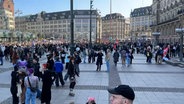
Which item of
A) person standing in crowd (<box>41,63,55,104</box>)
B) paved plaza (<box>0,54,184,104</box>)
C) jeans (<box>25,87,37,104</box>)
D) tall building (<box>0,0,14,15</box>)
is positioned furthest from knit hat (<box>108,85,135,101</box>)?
tall building (<box>0,0,14,15</box>)

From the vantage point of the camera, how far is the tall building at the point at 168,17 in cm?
5734

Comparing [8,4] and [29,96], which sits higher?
[8,4]

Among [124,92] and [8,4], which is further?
[8,4]

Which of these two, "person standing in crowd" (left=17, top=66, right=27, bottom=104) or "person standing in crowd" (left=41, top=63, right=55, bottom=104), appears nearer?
"person standing in crowd" (left=17, top=66, right=27, bottom=104)

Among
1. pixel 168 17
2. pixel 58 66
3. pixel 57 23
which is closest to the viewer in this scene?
pixel 58 66

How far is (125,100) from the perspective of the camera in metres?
2.94

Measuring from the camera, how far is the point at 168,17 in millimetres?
72188

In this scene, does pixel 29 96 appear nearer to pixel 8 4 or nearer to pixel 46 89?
pixel 46 89

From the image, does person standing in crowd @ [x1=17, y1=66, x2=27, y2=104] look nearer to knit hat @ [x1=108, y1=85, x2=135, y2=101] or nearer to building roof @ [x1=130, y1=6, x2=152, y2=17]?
knit hat @ [x1=108, y1=85, x2=135, y2=101]

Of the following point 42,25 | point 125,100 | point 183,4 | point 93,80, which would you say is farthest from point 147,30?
point 125,100

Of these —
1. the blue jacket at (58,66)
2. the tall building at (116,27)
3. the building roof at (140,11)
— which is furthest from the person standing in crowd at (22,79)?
the tall building at (116,27)

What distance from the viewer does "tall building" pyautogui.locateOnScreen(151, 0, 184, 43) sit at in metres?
57.3

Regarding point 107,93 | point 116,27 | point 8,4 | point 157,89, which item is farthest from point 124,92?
point 116,27

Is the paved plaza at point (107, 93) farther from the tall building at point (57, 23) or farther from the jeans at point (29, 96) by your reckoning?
the tall building at point (57, 23)
